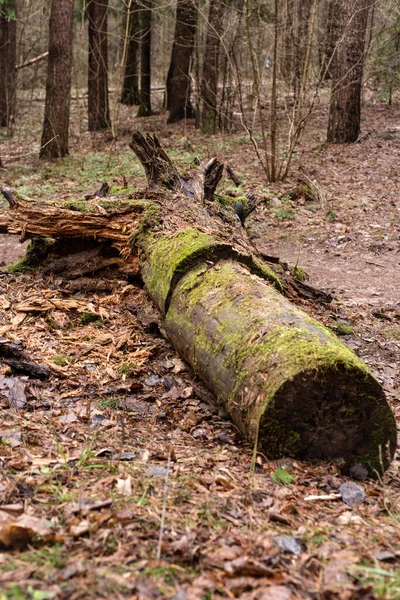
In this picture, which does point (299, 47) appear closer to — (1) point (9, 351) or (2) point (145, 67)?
(2) point (145, 67)

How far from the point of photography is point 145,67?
19.6 m

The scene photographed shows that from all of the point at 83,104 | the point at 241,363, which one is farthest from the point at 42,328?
the point at 83,104

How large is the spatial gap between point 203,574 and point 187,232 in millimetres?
3400

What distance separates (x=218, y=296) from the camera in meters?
4.01

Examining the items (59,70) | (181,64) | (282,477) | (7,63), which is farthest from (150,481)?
(7,63)

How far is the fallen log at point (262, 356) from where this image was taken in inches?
120

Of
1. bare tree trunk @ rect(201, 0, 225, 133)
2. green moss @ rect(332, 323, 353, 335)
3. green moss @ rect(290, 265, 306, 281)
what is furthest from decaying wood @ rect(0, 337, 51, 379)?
bare tree trunk @ rect(201, 0, 225, 133)

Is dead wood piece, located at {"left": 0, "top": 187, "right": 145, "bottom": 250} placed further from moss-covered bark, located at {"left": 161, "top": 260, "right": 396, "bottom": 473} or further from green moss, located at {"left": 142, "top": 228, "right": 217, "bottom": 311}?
moss-covered bark, located at {"left": 161, "top": 260, "right": 396, "bottom": 473}

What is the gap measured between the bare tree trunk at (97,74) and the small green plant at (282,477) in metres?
15.1

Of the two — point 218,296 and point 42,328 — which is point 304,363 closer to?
point 218,296

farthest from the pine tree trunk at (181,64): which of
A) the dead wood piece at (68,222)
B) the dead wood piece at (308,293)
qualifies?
the dead wood piece at (308,293)

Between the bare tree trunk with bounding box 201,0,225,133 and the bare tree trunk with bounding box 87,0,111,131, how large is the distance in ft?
9.63

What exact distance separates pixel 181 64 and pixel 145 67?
312cm

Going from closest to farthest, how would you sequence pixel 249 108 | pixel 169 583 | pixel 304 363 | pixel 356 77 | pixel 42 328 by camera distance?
1. pixel 169 583
2. pixel 304 363
3. pixel 42 328
4. pixel 356 77
5. pixel 249 108
